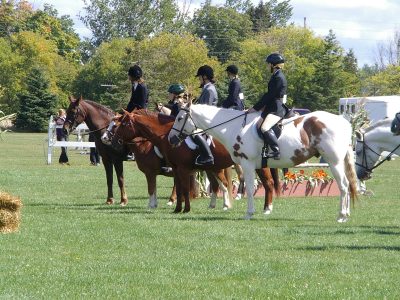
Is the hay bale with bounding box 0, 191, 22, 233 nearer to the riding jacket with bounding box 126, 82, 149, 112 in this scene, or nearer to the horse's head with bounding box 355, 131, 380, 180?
the riding jacket with bounding box 126, 82, 149, 112

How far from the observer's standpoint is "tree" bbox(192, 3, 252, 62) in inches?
4838

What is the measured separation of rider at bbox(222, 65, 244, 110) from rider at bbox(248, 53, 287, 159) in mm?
1994

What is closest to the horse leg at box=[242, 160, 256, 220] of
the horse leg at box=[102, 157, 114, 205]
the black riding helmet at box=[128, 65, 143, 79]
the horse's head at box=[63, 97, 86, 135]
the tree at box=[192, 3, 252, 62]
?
the black riding helmet at box=[128, 65, 143, 79]

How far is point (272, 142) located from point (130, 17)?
3886 inches

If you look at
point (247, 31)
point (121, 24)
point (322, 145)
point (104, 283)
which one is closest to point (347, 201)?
point (322, 145)

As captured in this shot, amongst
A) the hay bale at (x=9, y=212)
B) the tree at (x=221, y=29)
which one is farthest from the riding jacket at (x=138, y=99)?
the tree at (x=221, y=29)

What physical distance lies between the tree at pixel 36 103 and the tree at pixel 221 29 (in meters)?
43.3

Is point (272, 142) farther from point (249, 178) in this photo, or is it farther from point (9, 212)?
point (9, 212)

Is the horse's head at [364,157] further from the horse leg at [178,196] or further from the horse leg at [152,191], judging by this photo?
the horse leg at [152,191]

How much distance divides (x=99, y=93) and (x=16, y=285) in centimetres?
8324

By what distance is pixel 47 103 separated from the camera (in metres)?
79.9

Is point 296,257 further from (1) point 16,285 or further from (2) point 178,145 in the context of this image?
(2) point 178,145

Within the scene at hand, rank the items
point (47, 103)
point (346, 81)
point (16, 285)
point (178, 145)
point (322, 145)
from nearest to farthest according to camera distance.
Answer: point (16, 285)
point (322, 145)
point (178, 145)
point (47, 103)
point (346, 81)

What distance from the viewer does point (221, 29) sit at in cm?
12606
